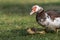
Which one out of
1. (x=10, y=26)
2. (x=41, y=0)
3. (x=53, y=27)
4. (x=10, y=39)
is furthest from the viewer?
(x=41, y=0)

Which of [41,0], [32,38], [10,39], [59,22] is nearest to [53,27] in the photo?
[59,22]

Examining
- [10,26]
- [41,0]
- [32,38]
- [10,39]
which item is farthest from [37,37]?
[41,0]

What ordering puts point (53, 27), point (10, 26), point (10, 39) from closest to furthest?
point (10, 39), point (53, 27), point (10, 26)

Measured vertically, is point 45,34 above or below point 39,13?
below

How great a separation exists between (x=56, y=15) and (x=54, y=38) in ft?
2.62

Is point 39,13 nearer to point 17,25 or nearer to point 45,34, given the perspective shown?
point 45,34

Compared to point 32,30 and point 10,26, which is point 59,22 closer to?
point 32,30

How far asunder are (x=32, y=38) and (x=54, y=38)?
0.60m

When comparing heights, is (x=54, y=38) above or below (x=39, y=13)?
below

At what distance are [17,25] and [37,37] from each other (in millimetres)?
2236

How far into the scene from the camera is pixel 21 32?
9273mm

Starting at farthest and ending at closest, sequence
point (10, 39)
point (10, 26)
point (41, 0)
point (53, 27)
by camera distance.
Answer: point (41, 0), point (10, 26), point (53, 27), point (10, 39)

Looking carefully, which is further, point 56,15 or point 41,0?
point 41,0

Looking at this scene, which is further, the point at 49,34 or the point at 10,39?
the point at 49,34
